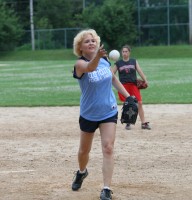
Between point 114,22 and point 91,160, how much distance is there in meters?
53.3

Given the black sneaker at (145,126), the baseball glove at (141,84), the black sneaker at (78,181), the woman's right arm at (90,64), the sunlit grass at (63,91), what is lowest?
the sunlit grass at (63,91)

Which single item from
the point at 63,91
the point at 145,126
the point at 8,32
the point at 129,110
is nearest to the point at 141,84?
the point at 145,126

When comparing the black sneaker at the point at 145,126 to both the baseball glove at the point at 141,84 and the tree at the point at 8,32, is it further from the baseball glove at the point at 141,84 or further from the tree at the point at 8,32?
the tree at the point at 8,32

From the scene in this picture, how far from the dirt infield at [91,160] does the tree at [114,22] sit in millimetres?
47012

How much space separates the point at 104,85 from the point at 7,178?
2138 millimetres

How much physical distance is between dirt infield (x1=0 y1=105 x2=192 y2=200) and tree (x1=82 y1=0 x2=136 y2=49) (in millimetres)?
47012

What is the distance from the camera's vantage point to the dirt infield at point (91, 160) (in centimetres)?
742

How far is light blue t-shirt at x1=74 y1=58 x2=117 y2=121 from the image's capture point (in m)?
6.96

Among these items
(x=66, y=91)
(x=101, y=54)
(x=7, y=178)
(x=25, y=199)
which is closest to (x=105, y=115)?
(x=101, y=54)

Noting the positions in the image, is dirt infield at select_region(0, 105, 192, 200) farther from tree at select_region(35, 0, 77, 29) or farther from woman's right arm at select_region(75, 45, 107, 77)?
tree at select_region(35, 0, 77, 29)

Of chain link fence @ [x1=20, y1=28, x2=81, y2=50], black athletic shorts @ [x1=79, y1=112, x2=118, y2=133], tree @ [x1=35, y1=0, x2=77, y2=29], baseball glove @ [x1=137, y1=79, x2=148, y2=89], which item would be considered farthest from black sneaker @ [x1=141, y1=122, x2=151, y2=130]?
tree @ [x1=35, y1=0, x2=77, y2=29]

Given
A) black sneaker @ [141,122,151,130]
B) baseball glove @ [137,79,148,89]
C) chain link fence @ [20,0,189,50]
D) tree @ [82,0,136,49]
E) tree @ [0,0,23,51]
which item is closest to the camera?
black sneaker @ [141,122,151,130]

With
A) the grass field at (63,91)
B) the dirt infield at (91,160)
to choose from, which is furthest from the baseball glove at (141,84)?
the grass field at (63,91)

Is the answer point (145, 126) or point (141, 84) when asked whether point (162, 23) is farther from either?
point (145, 126)
